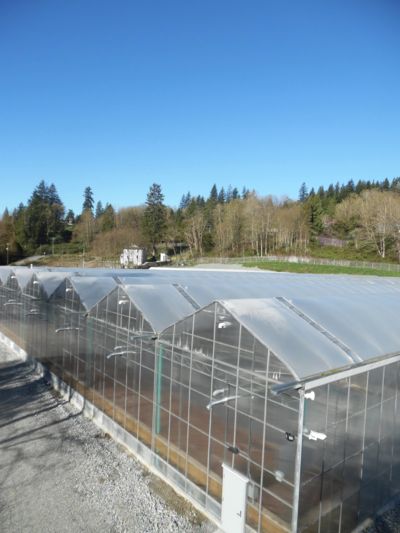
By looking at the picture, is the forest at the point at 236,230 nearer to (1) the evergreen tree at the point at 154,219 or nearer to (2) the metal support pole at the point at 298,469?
(1) the evergreen tree at the point at 154,219

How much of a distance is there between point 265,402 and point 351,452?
6.20ft

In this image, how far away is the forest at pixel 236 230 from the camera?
200ft

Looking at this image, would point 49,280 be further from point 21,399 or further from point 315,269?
point 315,269

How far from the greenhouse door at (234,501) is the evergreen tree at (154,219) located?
68.2m

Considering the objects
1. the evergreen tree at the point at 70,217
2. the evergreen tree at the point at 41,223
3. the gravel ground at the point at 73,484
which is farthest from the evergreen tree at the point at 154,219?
the gravel ground at the point at 73,484

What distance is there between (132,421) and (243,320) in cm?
537

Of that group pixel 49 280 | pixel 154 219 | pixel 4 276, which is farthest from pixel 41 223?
pixel 49 280

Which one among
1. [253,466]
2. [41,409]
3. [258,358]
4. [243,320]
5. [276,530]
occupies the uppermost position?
[243,320]

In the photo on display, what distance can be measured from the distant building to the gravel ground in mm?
52975

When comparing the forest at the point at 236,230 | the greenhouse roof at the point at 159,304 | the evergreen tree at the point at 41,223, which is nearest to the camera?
the greenhouse roof at the point at 159,304

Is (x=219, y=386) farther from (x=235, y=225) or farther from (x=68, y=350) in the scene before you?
(x=235, y=225)

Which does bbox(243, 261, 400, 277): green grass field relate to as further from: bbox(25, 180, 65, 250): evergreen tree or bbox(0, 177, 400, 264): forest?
bbox(25, 180, 65, 250): evergreen tree

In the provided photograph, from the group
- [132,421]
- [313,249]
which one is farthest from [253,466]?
[313,249]

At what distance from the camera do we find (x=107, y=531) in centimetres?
789
